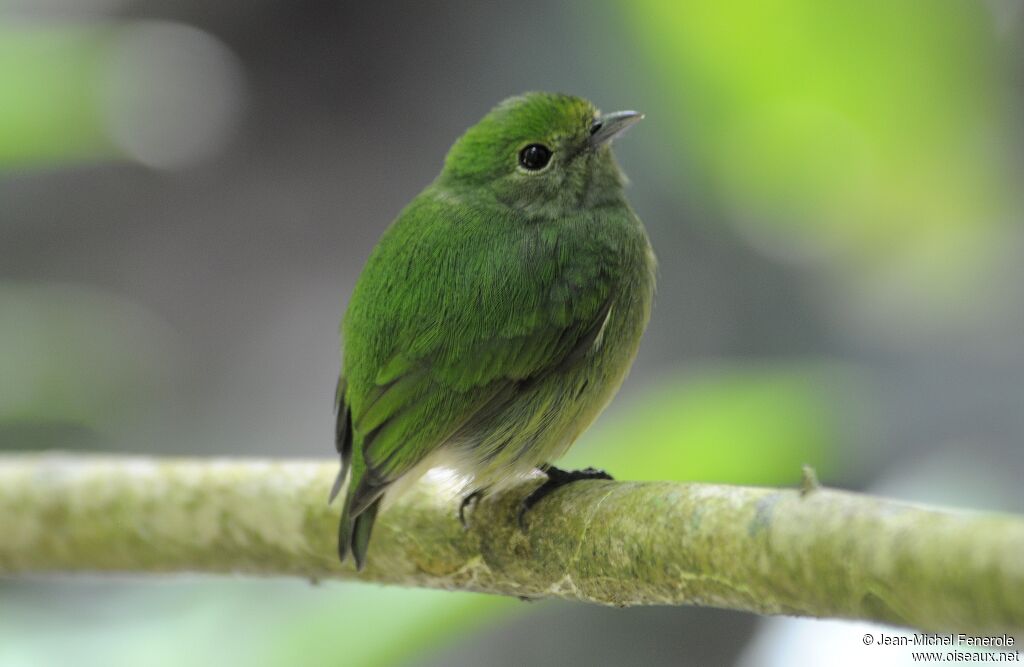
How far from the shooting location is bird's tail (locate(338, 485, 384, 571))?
224cm

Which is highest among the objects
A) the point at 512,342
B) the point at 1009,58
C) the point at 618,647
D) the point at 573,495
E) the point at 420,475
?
the point at 1009,58

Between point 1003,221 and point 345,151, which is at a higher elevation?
point 1003,221

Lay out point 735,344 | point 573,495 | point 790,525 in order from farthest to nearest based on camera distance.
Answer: point 735,344 → point 573,495 → point 790,525

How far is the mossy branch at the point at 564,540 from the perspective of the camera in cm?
128

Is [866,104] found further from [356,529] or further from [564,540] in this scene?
[356,529]

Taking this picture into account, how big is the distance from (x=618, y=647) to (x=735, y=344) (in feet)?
4.38

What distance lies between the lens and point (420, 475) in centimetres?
242

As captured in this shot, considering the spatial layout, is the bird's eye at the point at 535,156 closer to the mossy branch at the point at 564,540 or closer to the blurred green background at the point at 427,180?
the blurred green background at the point at 427,180

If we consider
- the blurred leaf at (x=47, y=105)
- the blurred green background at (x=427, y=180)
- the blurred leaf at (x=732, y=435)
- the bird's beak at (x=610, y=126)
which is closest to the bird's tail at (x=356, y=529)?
the blurred green background at (x=427, y=180)

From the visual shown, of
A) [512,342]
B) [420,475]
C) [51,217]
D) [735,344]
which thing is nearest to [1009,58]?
[735,344]

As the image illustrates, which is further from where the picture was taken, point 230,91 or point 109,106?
point 230,91

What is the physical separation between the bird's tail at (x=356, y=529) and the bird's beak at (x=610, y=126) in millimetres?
1060

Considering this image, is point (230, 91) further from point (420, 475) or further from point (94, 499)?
point (420, 475)

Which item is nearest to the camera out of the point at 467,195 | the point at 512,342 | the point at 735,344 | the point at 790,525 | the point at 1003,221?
the point at 790,525
